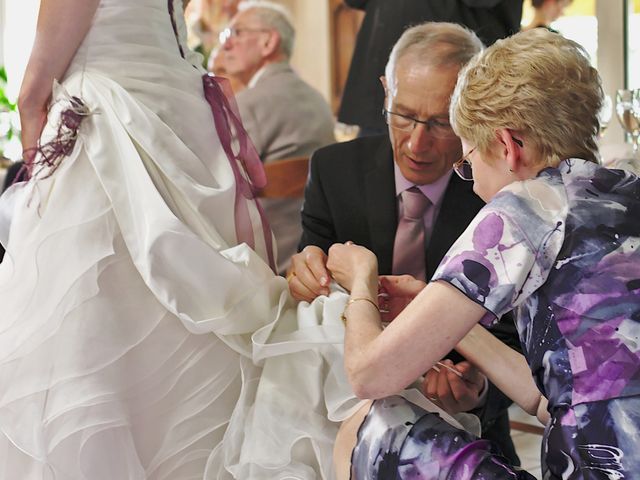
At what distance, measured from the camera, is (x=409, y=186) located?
6.82ft

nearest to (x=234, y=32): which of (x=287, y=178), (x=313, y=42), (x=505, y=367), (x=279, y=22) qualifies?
(x=279, y=22)

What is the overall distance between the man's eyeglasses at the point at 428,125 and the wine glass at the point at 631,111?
0.56 meters

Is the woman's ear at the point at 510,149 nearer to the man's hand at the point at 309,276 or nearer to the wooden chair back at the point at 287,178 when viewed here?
the man's hand at the point at 309,276

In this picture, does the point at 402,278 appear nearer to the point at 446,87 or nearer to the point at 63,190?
the point at 446,87

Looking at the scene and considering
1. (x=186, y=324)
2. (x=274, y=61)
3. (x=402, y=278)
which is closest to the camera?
(x=186, y=324)

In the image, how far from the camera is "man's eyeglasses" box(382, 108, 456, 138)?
1.98 metres

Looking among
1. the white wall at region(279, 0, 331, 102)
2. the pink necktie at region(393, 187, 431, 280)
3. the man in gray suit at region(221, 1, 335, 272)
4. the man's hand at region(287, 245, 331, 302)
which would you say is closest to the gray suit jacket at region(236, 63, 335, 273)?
the man in gray suit at region(221, 1, 335, 272)

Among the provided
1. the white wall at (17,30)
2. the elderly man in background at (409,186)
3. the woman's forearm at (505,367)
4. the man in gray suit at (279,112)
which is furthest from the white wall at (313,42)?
the woman's forearm at (505,367)

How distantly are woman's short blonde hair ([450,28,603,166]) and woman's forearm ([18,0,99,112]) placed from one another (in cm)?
77

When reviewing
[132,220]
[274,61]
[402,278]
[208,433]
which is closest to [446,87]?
[402,278]

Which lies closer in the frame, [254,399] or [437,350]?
[437,350]

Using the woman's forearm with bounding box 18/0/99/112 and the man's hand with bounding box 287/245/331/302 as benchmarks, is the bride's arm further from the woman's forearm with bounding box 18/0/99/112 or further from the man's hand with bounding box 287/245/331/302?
the man's hand with bounding box 287/245/331/302

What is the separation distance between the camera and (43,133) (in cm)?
175

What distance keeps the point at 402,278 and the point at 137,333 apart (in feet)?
1.61
